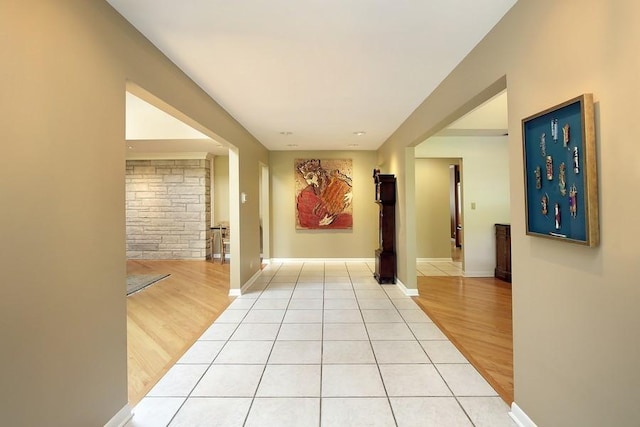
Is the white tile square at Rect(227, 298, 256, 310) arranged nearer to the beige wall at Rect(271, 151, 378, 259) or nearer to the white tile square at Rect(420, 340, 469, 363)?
the white tile square at Rect(420, 340, 469, 363)

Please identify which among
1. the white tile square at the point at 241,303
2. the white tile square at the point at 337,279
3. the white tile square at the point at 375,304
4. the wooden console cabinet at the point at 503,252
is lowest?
the white tile square at the point at 375,304

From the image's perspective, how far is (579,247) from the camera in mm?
1343

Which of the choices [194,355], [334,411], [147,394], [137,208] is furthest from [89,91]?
[137,208]

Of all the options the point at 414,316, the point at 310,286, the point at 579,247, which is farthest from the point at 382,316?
the point at 579,247

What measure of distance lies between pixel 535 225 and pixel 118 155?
237cm

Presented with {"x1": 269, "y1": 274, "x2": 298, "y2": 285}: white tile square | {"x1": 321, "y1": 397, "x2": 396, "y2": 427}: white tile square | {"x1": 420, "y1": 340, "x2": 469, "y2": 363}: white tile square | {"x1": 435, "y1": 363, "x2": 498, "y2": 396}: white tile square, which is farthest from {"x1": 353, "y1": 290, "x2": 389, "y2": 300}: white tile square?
{"x1": 321, "y1": 397, "x2": 396, "y2": 427}: white tile square

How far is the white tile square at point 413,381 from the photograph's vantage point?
6.75 feet

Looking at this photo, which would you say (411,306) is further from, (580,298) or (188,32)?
(188,32)

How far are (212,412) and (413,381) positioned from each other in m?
1.38

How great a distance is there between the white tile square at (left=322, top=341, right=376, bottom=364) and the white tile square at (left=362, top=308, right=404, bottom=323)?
0.57 meters

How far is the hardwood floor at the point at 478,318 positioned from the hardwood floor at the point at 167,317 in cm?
248

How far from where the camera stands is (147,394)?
2062mm

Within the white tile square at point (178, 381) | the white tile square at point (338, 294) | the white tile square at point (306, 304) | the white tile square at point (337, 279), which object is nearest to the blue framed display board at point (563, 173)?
the white tile square at point (178, 381)

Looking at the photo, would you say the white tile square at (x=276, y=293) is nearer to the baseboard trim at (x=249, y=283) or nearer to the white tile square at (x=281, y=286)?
the white tile square at (x=281, y=286)
